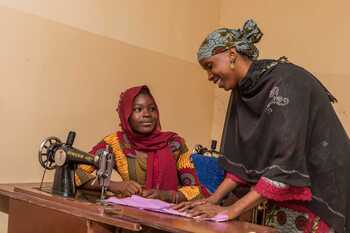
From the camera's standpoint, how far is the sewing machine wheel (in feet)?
6.22

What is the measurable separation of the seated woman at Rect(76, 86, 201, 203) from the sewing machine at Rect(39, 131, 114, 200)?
0.44 feet

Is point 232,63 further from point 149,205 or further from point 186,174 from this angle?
point 186,174

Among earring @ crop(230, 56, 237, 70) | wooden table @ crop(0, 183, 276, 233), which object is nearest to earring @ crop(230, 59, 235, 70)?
earring @ crop(230, 56, 237, 70)

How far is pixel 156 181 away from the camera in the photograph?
2.07 m

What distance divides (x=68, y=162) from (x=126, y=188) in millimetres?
249

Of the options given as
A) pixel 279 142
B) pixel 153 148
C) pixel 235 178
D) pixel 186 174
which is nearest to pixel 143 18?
pixel 153 148

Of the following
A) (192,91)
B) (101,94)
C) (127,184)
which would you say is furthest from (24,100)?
(192,91)

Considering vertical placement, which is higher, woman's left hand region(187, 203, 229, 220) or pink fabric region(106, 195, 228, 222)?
woman's left hand region(187, 203, 229, 220)

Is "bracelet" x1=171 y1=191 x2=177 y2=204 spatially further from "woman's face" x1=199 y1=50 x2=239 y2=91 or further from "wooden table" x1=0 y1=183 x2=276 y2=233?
"woman's face" x1=199 y1=50 x2=239 y2=91

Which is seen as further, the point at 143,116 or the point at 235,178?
the point at 143,116

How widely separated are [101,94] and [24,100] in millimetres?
440

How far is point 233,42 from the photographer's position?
5.15 ft

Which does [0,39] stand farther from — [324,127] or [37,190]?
[324,127]

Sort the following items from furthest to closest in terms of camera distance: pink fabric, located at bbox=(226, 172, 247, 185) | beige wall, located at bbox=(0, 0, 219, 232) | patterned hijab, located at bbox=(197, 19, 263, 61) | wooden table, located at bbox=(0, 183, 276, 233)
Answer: beige wall, located at bbox=(0, 0, 219, 232)
pink fabric, located at bbox=(226, 172, 247, 185)
patterned hijab, located at bbox=(197, 19, 263, 61)
wooden table, located at bbox=(0, 183, 276, 233)
